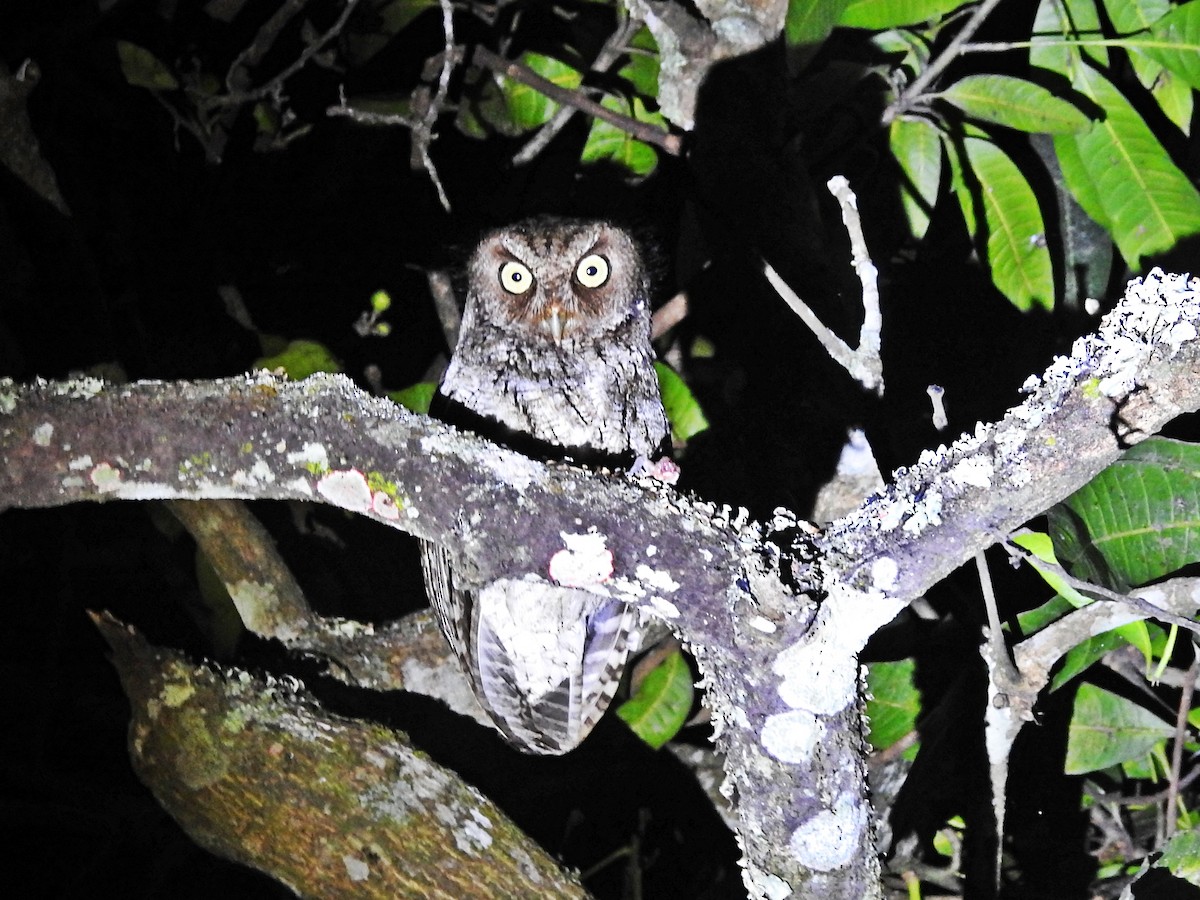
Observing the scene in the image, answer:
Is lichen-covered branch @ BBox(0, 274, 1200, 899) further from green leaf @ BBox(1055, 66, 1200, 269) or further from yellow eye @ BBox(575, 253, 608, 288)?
yellow eye @ BBox(575, 253, 608, 288)

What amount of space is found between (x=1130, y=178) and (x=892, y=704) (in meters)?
1.18

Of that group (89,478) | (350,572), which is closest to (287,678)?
(89,478)

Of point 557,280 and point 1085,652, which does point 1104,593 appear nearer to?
point 1085,652

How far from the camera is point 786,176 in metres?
2.02

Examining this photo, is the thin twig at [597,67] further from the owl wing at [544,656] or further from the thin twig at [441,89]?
the owl wing at [544,656]

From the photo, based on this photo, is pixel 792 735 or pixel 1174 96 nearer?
pixel 792 735

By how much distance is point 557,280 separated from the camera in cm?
233

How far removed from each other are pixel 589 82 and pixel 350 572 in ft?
5.20

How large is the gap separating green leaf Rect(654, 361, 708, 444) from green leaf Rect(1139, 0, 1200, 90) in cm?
118

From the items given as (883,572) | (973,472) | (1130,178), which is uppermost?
(1130,178)

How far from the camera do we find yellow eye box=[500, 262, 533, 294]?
2355 millimetres

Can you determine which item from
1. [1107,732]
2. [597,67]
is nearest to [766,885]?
[1107,732]

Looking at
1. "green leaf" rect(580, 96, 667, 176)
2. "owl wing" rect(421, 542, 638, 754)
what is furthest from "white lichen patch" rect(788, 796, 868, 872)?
"green leaf" rect(580, 96, 667, 176)

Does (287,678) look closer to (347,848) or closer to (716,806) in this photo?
(347,848)
